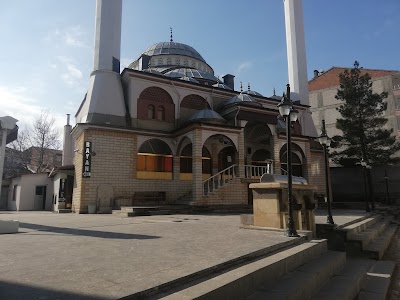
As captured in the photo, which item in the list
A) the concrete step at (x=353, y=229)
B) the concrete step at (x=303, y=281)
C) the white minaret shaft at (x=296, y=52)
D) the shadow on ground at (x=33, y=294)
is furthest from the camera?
the white minaret shaft at (x=296, y=52)

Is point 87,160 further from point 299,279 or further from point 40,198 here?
point 299,279

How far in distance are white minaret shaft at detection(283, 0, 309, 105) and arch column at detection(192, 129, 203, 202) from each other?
48.9 feet

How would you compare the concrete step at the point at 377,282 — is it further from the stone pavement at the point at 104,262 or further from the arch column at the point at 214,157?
the arch column at the point at 214,157

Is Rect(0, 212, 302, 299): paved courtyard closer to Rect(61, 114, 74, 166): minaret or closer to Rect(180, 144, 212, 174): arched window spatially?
Rect(180, 144, 212, 174): arched window

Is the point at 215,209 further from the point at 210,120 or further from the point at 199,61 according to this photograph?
the point at 199,61

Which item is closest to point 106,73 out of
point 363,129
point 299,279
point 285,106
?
point 285,106

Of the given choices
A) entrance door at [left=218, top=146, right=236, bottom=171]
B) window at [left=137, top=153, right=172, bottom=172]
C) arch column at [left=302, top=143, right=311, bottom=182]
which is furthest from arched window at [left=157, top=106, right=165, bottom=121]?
arch column at [left=302, top=143, right=311, bottom=182]

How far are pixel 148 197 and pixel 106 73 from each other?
30.0 ft

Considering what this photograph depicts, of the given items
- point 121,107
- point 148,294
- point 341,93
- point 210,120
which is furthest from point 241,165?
point 341,93

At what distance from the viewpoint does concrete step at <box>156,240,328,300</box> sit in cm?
290

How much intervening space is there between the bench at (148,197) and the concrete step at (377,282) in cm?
1346

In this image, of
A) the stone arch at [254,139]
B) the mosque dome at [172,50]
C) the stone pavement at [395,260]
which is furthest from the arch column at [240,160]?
the mosque dome at [172,50]

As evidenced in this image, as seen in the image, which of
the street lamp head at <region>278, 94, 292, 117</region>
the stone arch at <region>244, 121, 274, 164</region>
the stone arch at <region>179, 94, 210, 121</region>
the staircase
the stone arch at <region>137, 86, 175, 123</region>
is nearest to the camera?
the staircase

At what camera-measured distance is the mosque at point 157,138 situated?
57.0 feet
